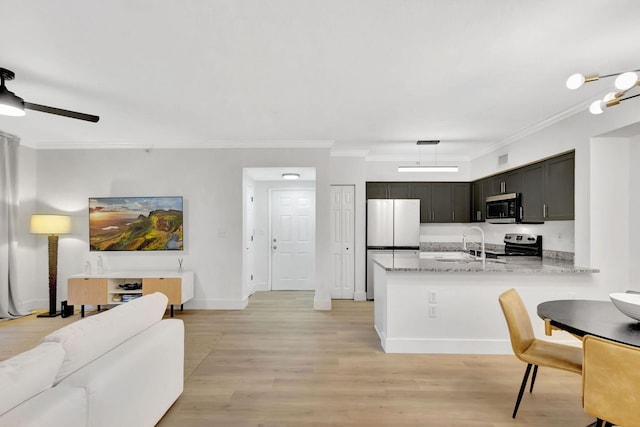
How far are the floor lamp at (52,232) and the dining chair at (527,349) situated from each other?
18.6ft

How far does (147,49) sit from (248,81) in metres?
0.83

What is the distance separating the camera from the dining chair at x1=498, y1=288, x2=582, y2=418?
7.27 ft

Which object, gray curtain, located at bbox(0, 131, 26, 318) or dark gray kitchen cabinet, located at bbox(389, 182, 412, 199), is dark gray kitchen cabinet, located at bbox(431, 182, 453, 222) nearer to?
dark gray kitchen cabinet, located at bbox(389, 182, 412, 199)

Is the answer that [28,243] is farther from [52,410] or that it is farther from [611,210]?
[611,210]

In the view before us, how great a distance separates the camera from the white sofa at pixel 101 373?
51.0 inches

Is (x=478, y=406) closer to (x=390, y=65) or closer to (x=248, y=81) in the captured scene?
(x=390, y=65)

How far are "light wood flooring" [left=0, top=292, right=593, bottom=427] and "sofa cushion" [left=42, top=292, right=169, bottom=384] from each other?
745 millimetres

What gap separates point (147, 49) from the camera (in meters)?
2.43

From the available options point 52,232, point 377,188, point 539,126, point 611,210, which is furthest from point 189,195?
point 611,210

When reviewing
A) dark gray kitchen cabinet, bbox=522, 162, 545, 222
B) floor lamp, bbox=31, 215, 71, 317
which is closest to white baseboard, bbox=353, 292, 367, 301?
dark gray kitchen cabinet, bbox=522, 162, 545, 222

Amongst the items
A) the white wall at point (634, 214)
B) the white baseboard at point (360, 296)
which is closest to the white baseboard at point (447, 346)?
the white wall at point (634, 214)

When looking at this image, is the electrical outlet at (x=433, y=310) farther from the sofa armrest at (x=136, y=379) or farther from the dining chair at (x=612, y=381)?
the sofa armrest at (x=136, y=379)

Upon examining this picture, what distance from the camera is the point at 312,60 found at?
2.59 metres

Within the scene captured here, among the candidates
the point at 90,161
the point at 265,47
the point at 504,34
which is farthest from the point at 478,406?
the point at 90,161
